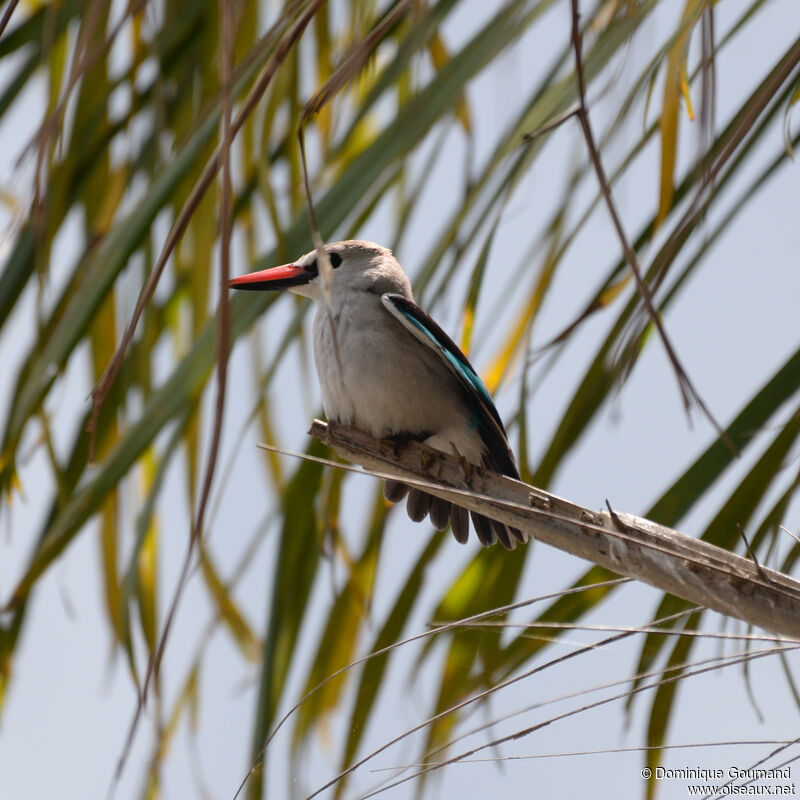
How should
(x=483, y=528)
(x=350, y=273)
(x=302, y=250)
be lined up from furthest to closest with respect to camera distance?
(x=350, y=273), (x=483, y=528), (x=302, y=250)

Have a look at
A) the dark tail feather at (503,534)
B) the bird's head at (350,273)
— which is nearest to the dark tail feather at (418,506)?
the dark tail feather at (503,534)

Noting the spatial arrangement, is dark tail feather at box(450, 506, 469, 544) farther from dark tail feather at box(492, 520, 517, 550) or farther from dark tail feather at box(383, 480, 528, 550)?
dark tail feather at box(492, 520, 517, 550)

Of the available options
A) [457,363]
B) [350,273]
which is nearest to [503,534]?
[457,363]

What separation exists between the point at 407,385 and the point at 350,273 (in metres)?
0.65

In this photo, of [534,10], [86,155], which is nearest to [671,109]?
[534,10]

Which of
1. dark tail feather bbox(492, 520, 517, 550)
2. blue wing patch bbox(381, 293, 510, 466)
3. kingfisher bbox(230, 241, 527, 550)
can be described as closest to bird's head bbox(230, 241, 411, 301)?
kingfisher bbox(230, 241, 527, 550)

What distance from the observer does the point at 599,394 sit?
1.61m

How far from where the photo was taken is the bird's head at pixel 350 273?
313 cm

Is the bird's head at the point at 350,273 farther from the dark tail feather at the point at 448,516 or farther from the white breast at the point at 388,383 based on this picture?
the dark tail feather at the point at 448,516

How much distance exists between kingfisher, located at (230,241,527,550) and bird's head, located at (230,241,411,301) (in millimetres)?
11

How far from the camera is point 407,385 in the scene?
290cm

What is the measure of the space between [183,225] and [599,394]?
0.94m

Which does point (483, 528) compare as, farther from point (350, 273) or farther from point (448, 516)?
point (350, 273)

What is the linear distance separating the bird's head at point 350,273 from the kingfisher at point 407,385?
1 cm
